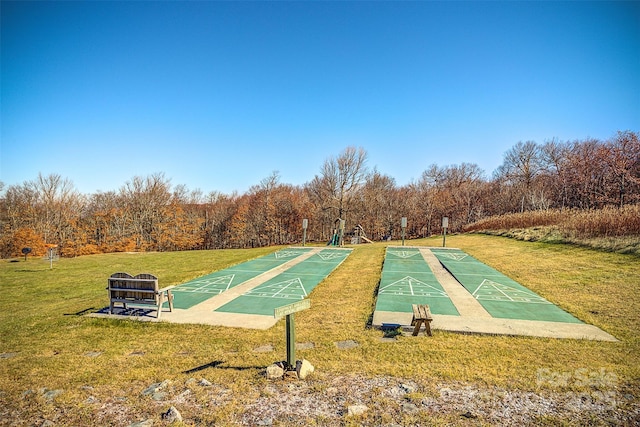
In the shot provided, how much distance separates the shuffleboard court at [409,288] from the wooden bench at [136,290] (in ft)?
18.4

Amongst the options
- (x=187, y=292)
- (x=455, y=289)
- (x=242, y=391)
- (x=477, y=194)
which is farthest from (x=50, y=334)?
(x=477, y=194)

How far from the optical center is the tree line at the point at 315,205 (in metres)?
34.1

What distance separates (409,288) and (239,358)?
6876 mm

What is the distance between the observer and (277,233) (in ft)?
149

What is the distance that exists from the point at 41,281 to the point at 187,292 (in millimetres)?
7639

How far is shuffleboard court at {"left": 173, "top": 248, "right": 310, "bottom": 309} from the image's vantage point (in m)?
10.0

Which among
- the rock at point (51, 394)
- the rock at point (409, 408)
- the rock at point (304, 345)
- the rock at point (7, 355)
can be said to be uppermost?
the rock at point (409, 408)

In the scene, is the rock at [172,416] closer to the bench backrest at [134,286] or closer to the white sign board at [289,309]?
the white sign board at [289,309]

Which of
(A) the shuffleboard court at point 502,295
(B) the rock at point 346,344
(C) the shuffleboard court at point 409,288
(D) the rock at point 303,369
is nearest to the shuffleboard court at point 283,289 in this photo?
(C) the shuffleboard court at point 409,288

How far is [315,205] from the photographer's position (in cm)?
4556

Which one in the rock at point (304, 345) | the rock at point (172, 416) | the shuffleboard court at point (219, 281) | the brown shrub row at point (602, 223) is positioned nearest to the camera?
the rock at point (172, 416)

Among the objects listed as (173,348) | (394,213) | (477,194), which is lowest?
(173,348)

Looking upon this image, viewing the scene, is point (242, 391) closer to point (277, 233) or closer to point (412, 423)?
point (412, 423)

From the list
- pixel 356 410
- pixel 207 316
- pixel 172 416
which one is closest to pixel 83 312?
pixel 207 316
